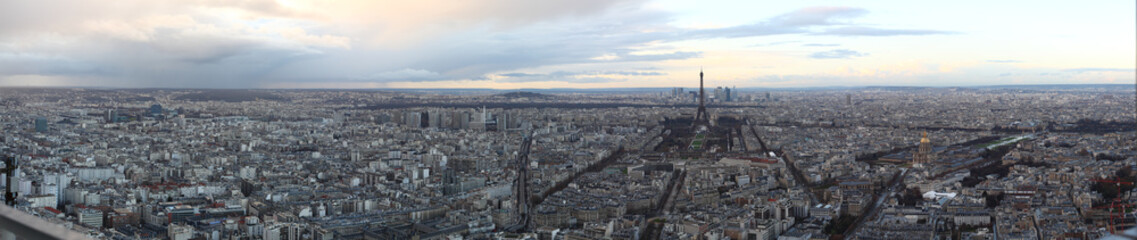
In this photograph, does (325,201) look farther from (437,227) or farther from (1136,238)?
(1136,238)

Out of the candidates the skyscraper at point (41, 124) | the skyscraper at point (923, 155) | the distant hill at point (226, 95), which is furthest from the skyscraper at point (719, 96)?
the skyscraper at point (41, 124)

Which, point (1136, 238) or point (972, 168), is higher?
point (1136, 238)

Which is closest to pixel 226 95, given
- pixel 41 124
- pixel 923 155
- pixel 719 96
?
pixel 41 124

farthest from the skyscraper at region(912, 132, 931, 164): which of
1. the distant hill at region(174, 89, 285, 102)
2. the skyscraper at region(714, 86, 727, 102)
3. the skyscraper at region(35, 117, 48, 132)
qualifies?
the skyscraper at region(714, 86, 727, 102)

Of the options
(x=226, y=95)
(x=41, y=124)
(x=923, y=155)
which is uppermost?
(x=226, y=95)

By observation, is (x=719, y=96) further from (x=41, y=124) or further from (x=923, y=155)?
(x=41, y=124)

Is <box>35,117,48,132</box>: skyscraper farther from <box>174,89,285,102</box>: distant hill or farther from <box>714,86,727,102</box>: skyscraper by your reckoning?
<box>714,86,727,102</box>: skyscraper

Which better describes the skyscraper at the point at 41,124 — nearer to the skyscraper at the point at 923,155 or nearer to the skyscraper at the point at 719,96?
the skyscraper at the point at 923,155

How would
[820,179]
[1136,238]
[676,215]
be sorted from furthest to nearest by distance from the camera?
[820,179], [676,215], [1136,238]

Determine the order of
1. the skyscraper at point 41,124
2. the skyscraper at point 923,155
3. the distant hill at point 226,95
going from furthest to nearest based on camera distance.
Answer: the distant hill at point 226,95 → the skyscraper at point 41,124 → the skyscraper at point 923,155

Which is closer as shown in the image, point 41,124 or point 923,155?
point 923,155

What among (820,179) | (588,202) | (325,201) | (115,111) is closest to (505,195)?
(588,202)
